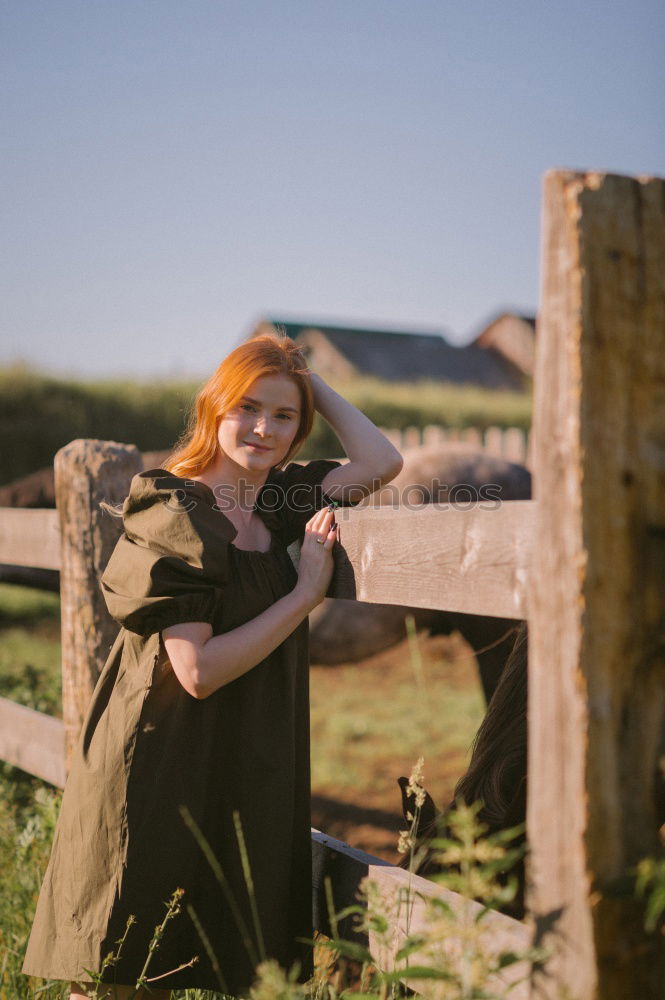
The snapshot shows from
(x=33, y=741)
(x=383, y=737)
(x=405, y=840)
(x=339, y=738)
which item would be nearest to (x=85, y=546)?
(x=33, y=741)

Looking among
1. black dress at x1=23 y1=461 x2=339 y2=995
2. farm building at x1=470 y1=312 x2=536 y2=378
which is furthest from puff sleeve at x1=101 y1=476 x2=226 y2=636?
farm building at x1=470 y1=312 x2=536 y2=378

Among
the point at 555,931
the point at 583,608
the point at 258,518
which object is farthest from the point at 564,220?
the point at 258,518

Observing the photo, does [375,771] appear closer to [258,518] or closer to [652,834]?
[258,518]

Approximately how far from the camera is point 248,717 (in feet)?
6.02

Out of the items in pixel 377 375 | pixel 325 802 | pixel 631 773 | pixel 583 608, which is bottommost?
pixel 325 802

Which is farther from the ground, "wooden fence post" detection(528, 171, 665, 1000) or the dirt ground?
"wooden fence post" detection(528, 171, 665, 1000)

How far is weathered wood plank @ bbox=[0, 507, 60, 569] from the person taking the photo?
293cm

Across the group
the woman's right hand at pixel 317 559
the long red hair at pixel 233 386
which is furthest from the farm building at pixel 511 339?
the woman's right hand at pixel 317 559

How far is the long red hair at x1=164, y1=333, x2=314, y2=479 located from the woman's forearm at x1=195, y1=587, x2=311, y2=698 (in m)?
0.46

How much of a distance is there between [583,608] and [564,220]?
515mm

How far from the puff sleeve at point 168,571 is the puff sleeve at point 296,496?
329mm

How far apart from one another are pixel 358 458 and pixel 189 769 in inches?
34.1

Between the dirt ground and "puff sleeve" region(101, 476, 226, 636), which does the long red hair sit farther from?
the dirt ground

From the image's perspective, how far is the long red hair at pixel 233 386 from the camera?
1.99 m
